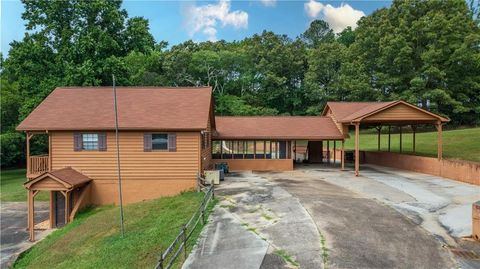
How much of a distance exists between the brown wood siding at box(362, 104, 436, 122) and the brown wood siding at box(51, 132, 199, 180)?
1049 cm

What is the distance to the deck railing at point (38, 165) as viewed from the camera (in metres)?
19.1

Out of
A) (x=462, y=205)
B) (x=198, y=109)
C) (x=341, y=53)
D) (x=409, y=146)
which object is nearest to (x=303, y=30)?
(x=341, y=53)

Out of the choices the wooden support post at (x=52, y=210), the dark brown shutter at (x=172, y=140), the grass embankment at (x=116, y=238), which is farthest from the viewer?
the dark brown shutter at (x=172, y=140)

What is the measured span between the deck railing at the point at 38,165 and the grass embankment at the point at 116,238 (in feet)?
12.3

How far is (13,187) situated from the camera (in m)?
28.3

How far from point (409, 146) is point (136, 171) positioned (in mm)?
24552

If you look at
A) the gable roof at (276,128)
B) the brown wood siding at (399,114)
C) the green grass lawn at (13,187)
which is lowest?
the green grass lawn at (13,187)

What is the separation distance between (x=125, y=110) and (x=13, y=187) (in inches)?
588

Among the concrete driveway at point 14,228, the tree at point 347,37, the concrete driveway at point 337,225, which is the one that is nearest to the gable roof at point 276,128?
the concrete driveway at point 337,225

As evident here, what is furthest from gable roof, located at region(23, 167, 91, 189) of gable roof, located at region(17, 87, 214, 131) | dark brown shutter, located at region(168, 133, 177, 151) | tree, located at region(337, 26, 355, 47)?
tree, located at region(337, 26, 355, 47)

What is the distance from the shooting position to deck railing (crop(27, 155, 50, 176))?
19.1 m

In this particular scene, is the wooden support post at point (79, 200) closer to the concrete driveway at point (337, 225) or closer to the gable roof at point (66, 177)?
the gable roof at point (66, 177)

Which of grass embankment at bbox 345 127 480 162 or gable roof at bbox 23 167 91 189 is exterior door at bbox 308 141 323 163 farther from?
gable roof at bbox 23 167 91 189

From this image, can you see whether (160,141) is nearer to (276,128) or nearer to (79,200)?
(79,200)
